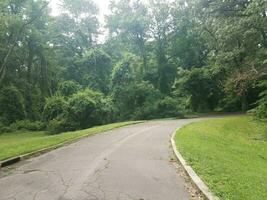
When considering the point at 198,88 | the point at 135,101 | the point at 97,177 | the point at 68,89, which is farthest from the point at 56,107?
the point at 97,177

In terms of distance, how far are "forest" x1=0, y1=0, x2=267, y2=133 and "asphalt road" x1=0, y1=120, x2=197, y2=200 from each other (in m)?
14.7

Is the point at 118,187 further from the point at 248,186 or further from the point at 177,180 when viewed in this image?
the point at 248,186

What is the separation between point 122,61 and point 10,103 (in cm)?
1485

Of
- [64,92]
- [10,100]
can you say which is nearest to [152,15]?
[64,92]

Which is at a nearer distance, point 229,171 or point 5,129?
point 229,171

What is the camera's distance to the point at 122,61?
151 ft

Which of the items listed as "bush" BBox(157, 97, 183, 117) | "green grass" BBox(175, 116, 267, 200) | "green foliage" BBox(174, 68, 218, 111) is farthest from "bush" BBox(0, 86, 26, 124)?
"green grass" BBox(175, 116, 267, 200)

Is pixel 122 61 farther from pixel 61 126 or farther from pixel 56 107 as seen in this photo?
pixel 61 126

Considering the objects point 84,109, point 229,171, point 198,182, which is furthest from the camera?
point 84,109

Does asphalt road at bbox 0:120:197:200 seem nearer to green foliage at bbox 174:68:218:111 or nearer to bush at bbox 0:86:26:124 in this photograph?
bush at bbox 0:86:26:124

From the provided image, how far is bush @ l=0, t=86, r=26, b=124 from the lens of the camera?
43062 millimetres

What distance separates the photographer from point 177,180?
9.00 metres

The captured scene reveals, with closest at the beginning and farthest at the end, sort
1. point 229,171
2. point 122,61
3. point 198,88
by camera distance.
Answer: point 229,171 → point 122,61 → point 198,88

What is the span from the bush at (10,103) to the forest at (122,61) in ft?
0.40
